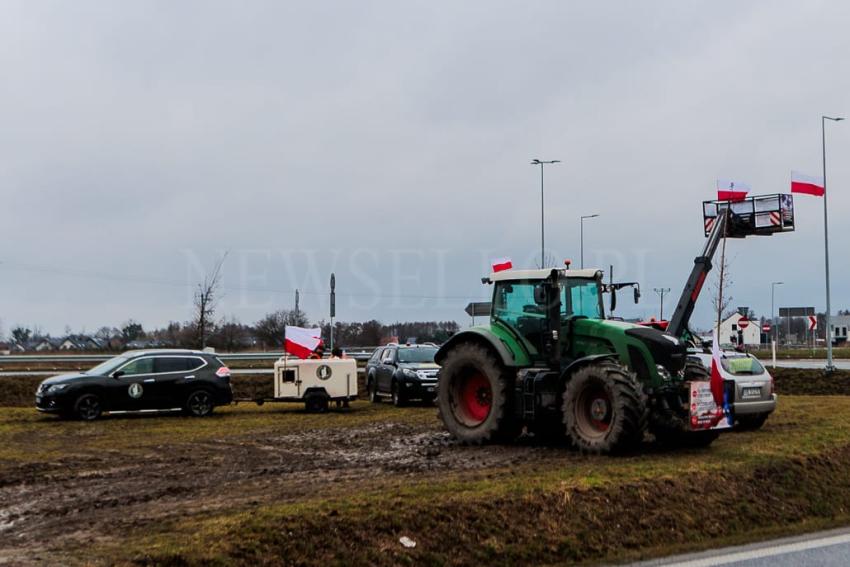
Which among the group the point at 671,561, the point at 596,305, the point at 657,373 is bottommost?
the point at 671,561

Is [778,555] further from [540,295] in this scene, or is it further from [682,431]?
[540,295]

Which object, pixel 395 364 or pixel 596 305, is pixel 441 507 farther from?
pixel 395 364

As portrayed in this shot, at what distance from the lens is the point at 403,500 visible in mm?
8539

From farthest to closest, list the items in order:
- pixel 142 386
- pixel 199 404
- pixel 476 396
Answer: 1. pixel 199 404
2. pixel 142 386
3. pixel 476 396

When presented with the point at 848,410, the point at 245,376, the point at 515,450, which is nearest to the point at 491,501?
the point at 515,450

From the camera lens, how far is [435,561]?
750 cm

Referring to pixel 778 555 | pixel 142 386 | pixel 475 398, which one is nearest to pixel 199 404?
pixel 142 386

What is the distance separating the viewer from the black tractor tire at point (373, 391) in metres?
25.5

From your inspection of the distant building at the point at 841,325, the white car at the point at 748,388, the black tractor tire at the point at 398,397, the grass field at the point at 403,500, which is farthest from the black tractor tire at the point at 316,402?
the distant building at the point at 841,325

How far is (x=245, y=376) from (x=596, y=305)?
21126mm

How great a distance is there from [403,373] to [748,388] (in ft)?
33.2

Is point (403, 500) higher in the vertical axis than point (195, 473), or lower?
higher

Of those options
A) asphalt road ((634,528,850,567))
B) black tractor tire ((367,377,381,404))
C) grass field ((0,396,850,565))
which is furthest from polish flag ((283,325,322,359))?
asphalt road ((634,528,850,567))

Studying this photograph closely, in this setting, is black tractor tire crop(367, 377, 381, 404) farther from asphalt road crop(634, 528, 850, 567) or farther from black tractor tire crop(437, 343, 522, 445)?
asphalt road crop(634, 528, 850, 567)
